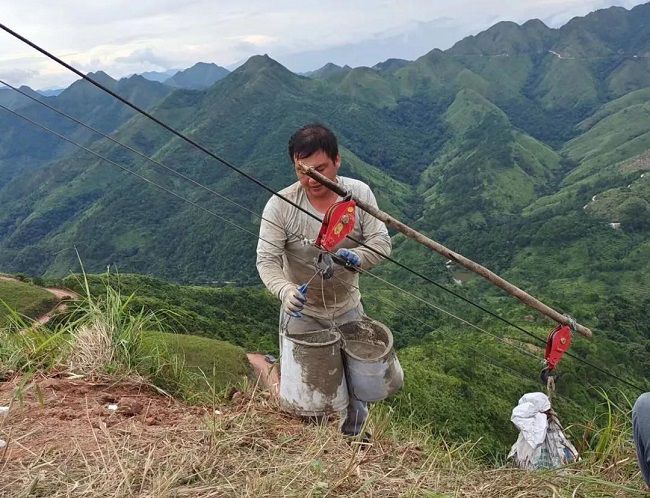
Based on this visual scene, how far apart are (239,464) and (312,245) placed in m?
1.39

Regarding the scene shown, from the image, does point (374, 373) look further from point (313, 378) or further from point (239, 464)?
point (239, 464)

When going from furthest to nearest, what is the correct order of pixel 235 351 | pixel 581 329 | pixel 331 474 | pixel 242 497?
pixel 235 351
pixel 581 329
pixel 331 474
pixel 242 497

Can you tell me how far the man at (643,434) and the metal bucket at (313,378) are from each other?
4.76 feet

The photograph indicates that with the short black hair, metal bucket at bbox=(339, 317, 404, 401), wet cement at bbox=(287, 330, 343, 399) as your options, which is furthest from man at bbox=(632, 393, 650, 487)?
the short black hair

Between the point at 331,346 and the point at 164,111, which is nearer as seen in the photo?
the point at 331,346

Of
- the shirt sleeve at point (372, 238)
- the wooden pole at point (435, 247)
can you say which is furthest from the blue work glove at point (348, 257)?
the wooden pole at point (435, 247)

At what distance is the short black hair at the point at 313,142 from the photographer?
3230 mm

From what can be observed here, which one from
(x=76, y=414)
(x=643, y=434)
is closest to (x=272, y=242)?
(x=76, y=414)

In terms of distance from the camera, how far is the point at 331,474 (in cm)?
222

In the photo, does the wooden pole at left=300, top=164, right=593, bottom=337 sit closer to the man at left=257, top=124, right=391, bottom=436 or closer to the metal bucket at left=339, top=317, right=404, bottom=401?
the man at left=257, top=124, right=391, bottom=436

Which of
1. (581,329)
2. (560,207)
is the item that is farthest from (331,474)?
(560,207)

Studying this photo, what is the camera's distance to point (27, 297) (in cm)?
2256

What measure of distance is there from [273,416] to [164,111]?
7074 inches

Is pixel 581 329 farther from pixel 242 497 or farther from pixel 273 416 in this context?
pixel 242 497
